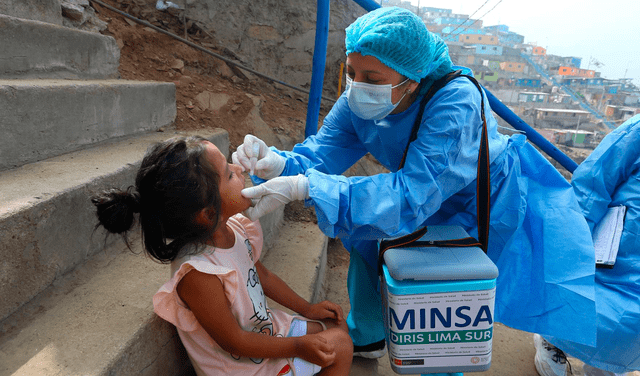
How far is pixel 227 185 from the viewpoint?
1200 millimetres

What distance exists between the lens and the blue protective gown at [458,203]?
4.13ft

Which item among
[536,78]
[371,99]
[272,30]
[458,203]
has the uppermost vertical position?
[536,78]

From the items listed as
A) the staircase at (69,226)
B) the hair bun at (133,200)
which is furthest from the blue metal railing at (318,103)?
the hair bun at (133,200)

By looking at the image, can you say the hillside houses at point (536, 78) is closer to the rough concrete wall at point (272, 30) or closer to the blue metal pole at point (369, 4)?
the rough concrete wall at point (272, 30)

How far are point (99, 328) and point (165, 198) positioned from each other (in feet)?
1.32

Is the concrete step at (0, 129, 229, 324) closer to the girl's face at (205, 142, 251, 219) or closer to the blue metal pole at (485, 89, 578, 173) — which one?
the girl's face at (205, 142, 251, 219)

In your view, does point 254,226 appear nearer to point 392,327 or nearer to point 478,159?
point 392,327

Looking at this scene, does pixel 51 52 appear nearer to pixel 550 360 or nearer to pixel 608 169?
pixel 608 169

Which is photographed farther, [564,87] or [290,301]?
[564,87]

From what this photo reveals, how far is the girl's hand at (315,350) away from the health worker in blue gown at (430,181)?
33cm

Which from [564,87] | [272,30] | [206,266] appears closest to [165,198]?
[206,266]

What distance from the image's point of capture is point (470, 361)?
4.25ft

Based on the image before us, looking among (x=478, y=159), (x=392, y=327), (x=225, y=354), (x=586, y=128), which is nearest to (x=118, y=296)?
(x=225, y=354)

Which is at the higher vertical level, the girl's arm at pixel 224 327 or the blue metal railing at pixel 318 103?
the blue metal railing at pixel 318 103
